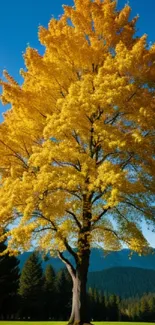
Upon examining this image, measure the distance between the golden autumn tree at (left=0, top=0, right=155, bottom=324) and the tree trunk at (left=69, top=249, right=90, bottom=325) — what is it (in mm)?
37

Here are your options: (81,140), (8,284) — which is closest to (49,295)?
(8,284)

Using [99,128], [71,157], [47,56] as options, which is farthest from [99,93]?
[47,56]

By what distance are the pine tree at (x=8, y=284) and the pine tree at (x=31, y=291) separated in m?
4.80

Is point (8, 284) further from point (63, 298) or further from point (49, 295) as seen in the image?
point (63, 298)

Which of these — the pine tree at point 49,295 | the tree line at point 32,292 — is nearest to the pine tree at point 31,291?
the tree line at point 32,292

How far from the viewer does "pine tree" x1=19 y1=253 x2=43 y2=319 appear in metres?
54.6

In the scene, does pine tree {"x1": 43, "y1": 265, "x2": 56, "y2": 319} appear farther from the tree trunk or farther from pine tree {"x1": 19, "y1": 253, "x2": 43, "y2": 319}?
the tree trunk

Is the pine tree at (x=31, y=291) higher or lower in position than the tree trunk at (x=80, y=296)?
higher

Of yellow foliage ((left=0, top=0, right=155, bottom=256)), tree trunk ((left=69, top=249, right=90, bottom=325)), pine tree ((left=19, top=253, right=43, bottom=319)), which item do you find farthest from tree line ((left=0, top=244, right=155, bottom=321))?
yellow foliage ((left=0, top=0, right=155, bottom=256))

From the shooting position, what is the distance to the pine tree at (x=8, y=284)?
45.8 meters

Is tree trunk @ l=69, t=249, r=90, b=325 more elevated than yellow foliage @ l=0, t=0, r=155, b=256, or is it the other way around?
yellow foliage @ l=0, t=0, r=155, b=256

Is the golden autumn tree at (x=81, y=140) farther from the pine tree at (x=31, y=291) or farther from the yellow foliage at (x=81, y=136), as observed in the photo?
the pine tree at (x=31, y=291)

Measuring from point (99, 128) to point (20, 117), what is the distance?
3684mm

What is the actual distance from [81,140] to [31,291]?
4588 centimetres
